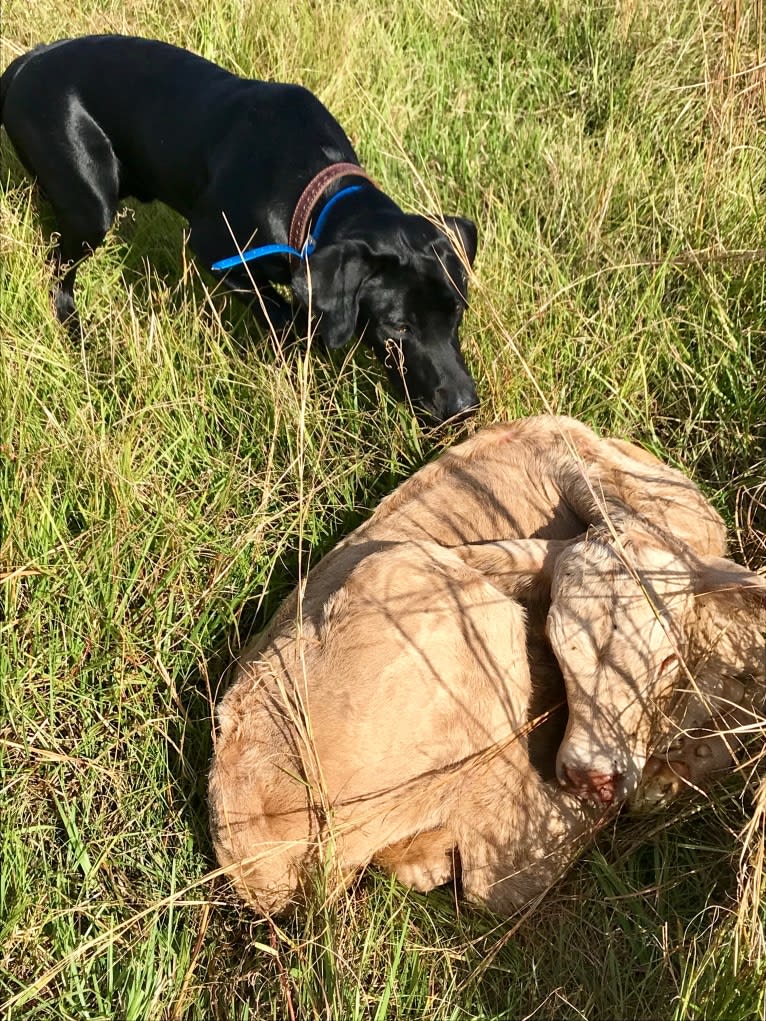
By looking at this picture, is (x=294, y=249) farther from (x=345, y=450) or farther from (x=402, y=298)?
(x=345, y=450)

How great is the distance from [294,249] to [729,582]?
2.31 m

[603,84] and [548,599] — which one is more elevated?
[603,84]

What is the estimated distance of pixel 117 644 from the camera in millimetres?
2707

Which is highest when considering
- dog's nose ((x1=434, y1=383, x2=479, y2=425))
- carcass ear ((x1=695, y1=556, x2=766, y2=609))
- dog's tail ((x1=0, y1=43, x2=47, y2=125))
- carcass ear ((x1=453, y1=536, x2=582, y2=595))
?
dog's tail ((x1=0, y1=43, x2=47, y2=125))

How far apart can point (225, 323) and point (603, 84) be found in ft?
7.21

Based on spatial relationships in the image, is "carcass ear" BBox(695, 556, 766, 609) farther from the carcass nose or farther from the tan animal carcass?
the carcass nose

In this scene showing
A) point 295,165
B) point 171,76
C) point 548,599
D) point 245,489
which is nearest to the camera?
point 548,599

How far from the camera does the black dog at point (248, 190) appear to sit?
3.62 m

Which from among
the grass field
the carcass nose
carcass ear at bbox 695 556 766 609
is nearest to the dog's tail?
the grass field

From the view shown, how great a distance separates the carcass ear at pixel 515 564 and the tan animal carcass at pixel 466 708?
0.03 ft

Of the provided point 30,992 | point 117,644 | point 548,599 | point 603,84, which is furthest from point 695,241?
point 30,992

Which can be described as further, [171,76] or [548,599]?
[171,76]

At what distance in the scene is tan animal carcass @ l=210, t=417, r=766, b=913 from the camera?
2.05 metres

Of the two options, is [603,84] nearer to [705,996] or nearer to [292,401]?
[292,401]
